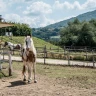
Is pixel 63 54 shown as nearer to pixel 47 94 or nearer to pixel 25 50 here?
pixel 25 50

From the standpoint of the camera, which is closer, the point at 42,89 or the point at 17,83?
the point at 42,89

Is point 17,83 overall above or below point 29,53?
below

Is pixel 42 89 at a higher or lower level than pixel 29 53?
lower

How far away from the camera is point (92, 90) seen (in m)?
10.1

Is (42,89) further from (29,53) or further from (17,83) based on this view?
(29,53)

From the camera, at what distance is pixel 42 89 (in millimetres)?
10359

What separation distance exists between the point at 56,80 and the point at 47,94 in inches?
120

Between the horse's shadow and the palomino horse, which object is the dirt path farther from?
the palomino horse

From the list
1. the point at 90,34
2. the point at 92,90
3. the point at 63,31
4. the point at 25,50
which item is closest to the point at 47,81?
the point at 25,50

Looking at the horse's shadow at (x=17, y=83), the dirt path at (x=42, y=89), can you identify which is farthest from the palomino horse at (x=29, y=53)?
the dirt path at (x=42, y=89)

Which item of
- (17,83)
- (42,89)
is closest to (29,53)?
(17,83)

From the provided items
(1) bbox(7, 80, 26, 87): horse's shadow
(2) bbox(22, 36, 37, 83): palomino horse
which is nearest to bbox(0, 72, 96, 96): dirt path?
(1) bbox(7, 80, 26, 87): horse's shadow

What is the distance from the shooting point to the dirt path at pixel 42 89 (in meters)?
9.60

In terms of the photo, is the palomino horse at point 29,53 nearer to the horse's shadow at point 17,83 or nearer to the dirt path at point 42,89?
the horse's shadow at point 17,83
